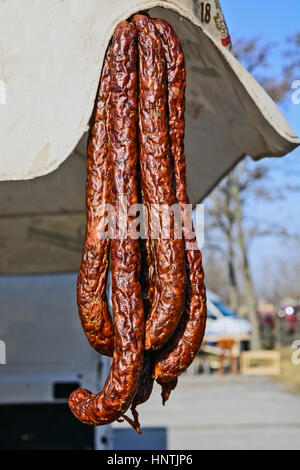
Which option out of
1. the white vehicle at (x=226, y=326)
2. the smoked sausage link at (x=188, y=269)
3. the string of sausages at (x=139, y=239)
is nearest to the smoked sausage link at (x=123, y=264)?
the string of sausages at (x=139, y=239)

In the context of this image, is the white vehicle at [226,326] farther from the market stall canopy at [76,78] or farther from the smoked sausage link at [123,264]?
the smoked sausage link at [123,264]

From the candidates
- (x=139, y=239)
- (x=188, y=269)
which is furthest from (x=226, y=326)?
(x=139, y=239)

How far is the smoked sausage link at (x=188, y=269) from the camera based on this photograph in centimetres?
192

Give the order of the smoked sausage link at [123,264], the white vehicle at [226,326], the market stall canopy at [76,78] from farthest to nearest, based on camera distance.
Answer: the white vehicle at [226,326]
the market stall canopy at [76,78]
the smoked sausage link at [123,264]

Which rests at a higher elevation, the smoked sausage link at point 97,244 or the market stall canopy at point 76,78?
the market stall canopy at point 76,78

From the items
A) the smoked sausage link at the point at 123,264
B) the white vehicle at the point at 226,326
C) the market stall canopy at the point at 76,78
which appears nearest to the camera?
the smoked sausage link at the point at 123,264

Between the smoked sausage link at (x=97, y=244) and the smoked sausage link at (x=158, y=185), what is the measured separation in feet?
0.39

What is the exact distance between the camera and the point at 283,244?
21625 millimetres

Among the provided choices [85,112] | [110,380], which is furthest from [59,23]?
[110,380]

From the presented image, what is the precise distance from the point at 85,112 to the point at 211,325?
53.3 feet

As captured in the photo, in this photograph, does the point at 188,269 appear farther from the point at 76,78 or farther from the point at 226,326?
the point at 226,326

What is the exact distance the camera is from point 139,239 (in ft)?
6.28

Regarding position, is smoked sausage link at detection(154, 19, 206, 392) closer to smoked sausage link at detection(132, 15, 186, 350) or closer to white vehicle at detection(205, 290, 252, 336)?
smoked sausage link at detection(132, 15, 186, 350)

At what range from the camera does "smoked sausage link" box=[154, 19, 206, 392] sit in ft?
6.30
